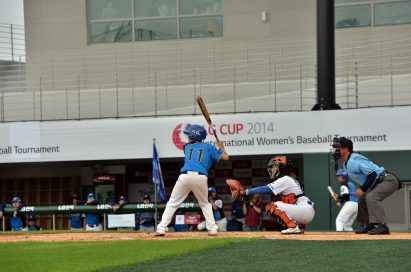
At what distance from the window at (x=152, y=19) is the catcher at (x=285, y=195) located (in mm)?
15695

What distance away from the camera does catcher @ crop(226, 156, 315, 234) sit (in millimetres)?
13820

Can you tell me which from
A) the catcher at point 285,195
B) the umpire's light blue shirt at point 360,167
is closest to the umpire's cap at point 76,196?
the catcher at point 285,195

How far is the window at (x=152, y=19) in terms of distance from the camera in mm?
29656

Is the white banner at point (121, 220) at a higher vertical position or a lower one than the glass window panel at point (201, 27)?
lower

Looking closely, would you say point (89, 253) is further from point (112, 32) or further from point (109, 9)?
point (109, 9)

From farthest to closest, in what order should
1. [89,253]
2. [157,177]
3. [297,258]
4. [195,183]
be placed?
[157,177] < [195,183] < [89,253] < [297,258]

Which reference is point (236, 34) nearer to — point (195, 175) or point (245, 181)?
point (245, 181)

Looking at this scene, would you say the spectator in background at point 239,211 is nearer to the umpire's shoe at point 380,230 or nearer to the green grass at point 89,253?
the umpire's shoe at point 380,230

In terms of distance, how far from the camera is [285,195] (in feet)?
46.5

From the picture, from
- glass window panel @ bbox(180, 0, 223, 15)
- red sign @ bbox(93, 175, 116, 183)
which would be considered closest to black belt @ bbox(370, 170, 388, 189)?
red sign @ bbox(93, 175, 116, 183)

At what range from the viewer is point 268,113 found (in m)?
24.5

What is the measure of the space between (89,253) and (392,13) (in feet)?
62.0

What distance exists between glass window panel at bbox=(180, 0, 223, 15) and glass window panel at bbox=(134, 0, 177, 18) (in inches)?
12.5

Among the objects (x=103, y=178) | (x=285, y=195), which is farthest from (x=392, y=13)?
(x=285, y=195)
